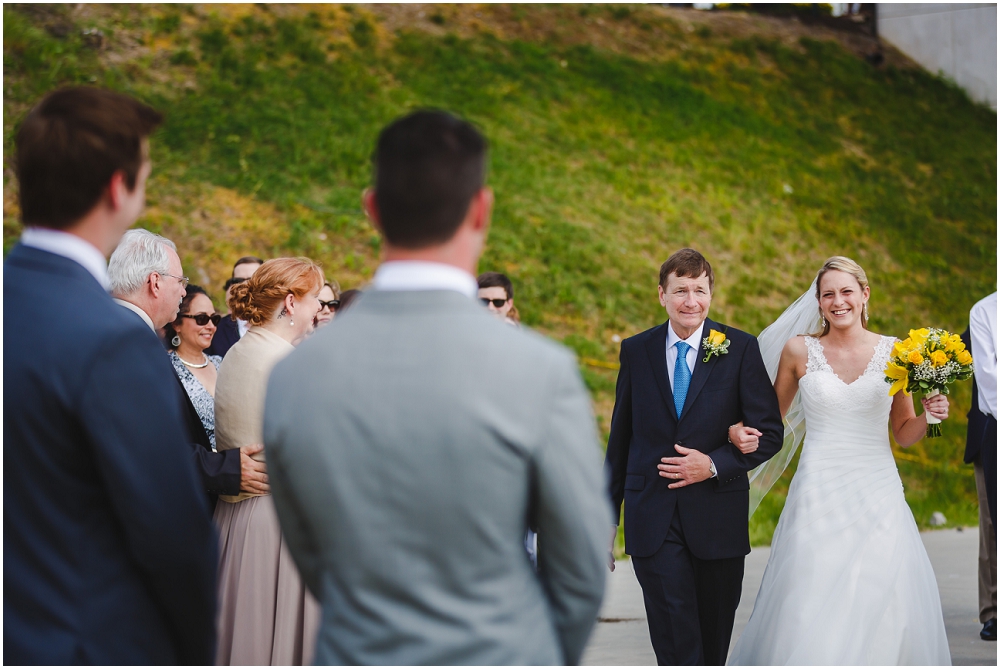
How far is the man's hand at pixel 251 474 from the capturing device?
376 centimetres

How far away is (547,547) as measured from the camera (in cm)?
185

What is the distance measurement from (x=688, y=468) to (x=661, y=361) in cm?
61

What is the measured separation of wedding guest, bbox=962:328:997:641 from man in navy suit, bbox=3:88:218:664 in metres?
5.43

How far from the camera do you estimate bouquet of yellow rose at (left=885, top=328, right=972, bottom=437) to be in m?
4.62

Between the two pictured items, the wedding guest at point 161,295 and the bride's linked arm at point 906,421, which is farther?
the bride's linked arm at point 906,421

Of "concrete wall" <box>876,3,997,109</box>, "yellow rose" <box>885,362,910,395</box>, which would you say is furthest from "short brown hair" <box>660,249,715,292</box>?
"concrete wall" <box>876,3,997,109</box>

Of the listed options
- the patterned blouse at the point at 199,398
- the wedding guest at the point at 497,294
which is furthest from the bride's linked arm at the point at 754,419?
the patterned blouse at the point at 199,398

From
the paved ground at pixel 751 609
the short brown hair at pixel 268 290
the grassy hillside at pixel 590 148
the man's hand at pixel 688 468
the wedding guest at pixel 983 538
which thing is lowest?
the paved ground at pixel 751 609

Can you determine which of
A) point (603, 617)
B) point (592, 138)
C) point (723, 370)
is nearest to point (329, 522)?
point (723, 370)

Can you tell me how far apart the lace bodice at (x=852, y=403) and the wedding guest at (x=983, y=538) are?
130 cm

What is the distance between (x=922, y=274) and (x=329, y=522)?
15654mm

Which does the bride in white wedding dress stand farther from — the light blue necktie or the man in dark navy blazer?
the light blue necktie

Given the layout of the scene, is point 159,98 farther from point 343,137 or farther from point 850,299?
point 850,299

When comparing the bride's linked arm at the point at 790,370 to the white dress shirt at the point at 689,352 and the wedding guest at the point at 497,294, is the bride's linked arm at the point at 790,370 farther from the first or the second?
the wedding guest at the point at 497,294
